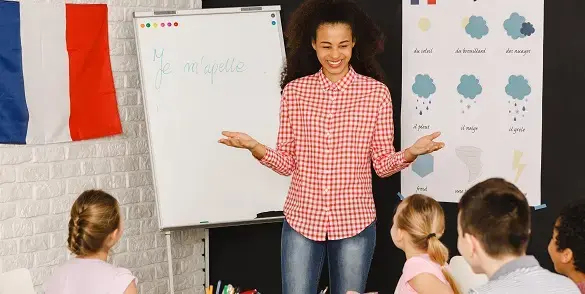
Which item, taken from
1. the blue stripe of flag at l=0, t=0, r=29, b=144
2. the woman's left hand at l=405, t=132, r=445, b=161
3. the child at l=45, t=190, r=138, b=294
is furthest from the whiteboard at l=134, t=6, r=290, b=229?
the child at l=45, t=190, r=138, b=294

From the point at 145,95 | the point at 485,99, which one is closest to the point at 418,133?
the point at 485,99

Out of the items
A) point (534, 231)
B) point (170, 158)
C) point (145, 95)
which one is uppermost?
point (145, 95)

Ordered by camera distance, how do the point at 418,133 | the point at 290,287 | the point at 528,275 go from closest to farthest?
1. the point at 528,275
2. the point at 290,287
3. the point at 418,133

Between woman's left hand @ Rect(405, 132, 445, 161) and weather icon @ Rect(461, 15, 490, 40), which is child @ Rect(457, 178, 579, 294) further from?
weather icon @ Rect(461, 15, 490, 40)

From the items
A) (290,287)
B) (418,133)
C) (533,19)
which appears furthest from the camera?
(418,133)

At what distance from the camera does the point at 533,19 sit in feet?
13.7

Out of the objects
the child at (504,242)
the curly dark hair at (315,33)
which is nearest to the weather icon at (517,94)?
Answer: the curly dark hair at (315,33)

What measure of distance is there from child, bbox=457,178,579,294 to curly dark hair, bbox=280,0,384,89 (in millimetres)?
1643

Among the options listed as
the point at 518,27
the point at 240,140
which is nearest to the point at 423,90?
the point at 518,27

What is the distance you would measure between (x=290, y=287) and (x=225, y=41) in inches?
56.5

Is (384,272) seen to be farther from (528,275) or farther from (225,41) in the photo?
(528,275)

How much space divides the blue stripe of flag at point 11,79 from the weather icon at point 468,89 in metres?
1.89

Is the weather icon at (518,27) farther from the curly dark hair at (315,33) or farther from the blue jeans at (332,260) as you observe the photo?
the blue jeans at (332,260)

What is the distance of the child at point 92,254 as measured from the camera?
3.15 meters
